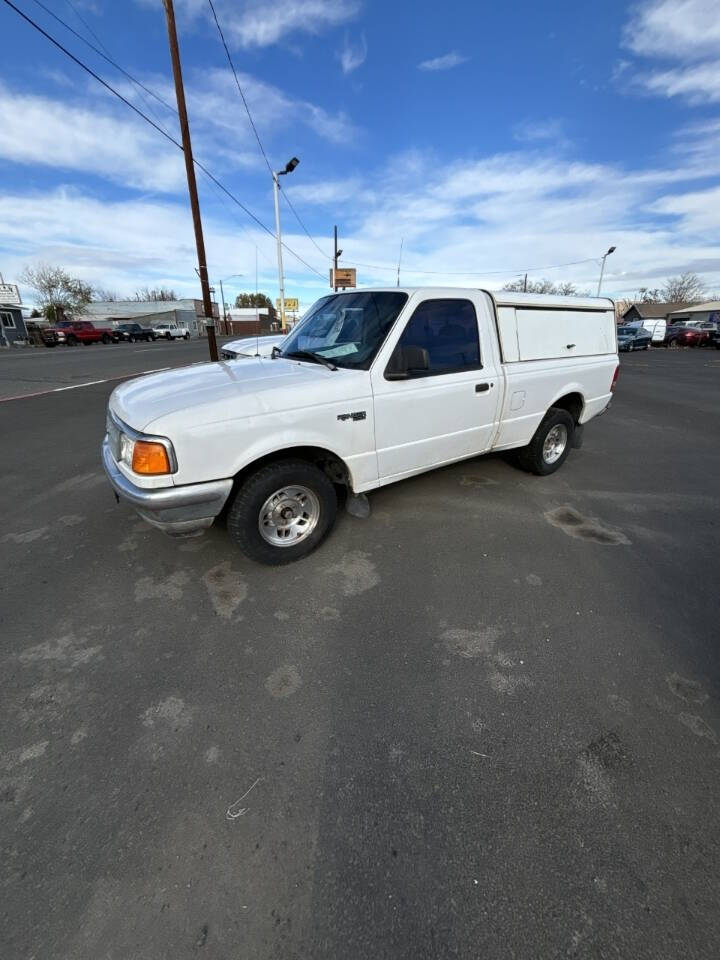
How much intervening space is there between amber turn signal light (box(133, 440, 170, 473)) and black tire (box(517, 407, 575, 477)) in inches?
147

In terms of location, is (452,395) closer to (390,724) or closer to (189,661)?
(390,724)

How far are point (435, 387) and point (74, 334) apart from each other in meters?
43.5

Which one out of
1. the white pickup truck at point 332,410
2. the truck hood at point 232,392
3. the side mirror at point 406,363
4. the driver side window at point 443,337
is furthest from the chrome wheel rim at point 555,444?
the truck hood at point 232,392

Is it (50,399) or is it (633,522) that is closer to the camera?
(633,522)

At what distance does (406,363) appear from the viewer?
3016 mm

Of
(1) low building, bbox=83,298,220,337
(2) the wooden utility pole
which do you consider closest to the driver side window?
(2) the wooden utility pole

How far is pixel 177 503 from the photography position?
2514 mm

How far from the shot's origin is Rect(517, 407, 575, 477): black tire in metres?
4.59

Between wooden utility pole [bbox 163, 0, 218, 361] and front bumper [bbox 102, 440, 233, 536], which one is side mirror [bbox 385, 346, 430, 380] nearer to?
front bumper [bbox 102, 440, 233, 536]

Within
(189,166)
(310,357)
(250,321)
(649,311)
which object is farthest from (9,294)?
(649,311)

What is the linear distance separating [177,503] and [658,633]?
9.88 feet

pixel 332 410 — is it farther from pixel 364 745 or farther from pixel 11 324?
pixel 11 324

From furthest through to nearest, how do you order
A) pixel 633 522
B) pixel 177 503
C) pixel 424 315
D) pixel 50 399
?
pixel 50 399
pixel 633 522
pixel 424 315
pixel 177 503

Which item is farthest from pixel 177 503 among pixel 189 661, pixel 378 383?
pixel 378 383
